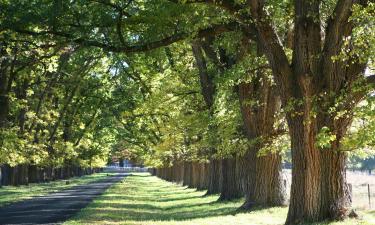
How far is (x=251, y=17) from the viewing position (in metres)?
13.2

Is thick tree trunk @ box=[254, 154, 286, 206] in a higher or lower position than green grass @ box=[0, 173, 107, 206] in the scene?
higher

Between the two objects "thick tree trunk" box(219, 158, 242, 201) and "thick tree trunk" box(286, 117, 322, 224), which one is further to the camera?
"thick tree trunk" box(219, 158, 242, 201)

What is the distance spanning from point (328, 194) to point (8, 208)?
15.4 metres

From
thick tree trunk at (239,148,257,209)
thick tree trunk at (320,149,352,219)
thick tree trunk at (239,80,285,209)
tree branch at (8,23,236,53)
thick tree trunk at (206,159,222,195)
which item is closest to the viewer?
thick tree trunk at (320,149,352,219)

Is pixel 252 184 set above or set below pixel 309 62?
below

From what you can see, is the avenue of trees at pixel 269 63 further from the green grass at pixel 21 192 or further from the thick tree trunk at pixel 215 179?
the green grass at pixel 21 192

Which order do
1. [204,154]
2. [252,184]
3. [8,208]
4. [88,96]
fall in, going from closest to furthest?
[252,184], [8,208], [204,154], [88,96]

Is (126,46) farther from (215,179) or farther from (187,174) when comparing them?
(187,174)

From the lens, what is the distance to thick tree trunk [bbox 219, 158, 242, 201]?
25.2 metres

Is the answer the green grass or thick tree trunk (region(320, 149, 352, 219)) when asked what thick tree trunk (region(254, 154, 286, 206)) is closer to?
thick tree trunk (region(320, 149, 352, 219))

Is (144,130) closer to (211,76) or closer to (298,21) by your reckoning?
(211,76)

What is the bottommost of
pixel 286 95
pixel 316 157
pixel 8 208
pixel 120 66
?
pixel 8 208

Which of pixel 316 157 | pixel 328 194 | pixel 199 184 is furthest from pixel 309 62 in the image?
pixel 199 184

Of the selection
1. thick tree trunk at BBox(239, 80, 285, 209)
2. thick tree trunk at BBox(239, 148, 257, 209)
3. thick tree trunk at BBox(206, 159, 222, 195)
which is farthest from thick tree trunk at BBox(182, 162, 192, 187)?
thick tree trunk at BBox(239, 80, 285, 209)
